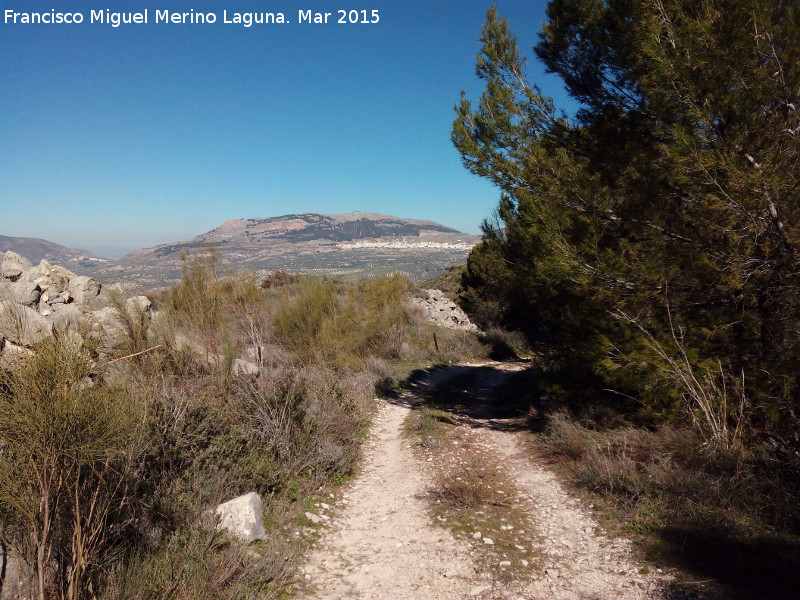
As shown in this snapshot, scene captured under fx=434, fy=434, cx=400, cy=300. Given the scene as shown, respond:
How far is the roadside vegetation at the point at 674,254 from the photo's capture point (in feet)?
13.1

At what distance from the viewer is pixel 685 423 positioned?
531 centimetres

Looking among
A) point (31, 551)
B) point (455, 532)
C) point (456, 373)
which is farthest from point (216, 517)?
point (456, 373)

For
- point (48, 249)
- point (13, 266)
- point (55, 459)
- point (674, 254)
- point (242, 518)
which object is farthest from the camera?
point (48, 249)

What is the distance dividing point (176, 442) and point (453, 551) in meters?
3.00

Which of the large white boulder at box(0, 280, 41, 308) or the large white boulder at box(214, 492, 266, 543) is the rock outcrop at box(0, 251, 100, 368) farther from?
the large white boulder at box(214, 492, 266, 543)

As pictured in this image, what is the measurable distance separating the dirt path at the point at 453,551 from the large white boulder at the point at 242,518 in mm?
A: 608

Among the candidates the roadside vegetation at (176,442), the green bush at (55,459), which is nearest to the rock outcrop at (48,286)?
the roadside vegetation at (176,442)

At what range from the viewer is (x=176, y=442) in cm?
444

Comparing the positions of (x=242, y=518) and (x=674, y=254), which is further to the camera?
(x=674, y=254)

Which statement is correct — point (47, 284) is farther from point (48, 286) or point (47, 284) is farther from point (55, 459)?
point (55, 459)

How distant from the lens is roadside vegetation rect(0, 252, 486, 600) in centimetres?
229

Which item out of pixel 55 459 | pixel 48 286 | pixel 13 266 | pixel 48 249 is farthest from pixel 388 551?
pixel 48 249

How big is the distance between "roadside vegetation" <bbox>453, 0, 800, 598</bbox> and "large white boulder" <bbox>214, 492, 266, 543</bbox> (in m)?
3.67

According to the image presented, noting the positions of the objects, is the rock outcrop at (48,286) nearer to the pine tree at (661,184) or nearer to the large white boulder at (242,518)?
the large white boulder at (242,518)
